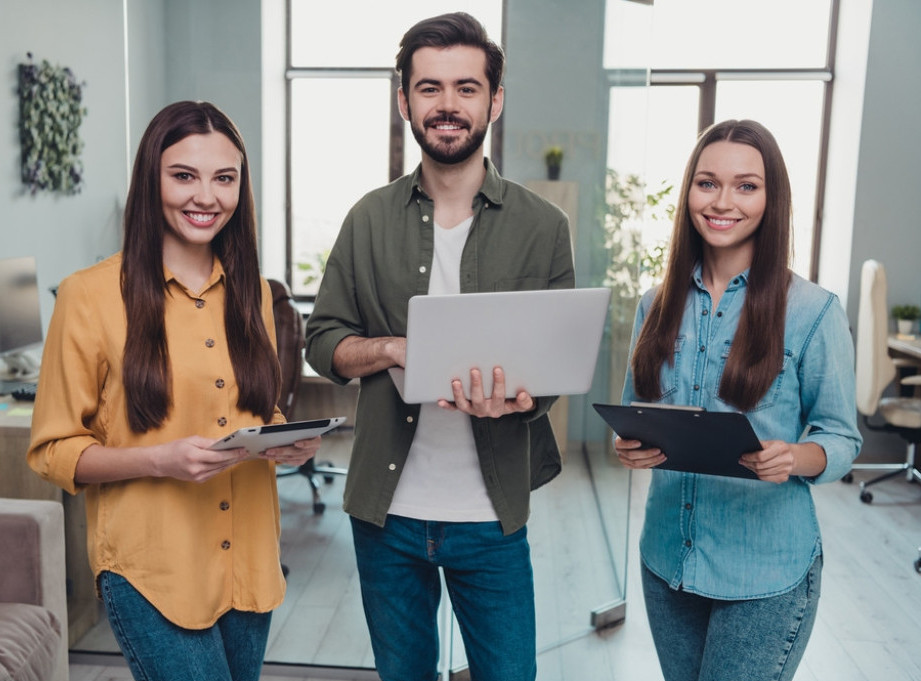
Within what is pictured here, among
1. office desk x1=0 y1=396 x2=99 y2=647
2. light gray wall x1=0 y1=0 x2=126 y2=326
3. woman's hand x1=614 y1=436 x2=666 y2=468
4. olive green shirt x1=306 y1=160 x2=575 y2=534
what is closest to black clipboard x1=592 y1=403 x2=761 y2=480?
woman's hand x1=614 y1=436 x2=666 y2=468

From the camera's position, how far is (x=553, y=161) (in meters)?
2.51

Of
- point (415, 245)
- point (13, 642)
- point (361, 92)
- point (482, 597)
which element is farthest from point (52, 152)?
point (482, 597)

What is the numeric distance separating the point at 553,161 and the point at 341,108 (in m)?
0.63

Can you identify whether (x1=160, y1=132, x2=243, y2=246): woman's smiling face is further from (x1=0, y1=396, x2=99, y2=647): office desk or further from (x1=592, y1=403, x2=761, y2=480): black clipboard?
(x1=0, y1=396, x2=99, y2=647): office desk

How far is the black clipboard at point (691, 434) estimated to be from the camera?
1190mm

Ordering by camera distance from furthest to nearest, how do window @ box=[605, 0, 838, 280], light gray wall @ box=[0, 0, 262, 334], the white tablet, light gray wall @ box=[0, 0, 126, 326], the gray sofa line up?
1. window @ box=[605, 0, 838, 280]
2. light gray wall @ box=[0, 0, 126, 326]
3. light gray wall @ box=[0, 0, 262, 334]
4. the gray sofa
5. the white tablet

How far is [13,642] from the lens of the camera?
5.99 ft

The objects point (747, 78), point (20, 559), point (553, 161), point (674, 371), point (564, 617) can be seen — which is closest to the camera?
point (674, 371)

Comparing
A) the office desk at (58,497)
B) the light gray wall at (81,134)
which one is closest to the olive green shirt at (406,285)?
the office desk at (58,497)

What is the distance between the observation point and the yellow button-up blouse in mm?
1270

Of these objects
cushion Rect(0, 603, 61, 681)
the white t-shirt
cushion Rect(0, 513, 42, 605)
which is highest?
the white t-shirt

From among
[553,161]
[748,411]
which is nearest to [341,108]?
[553,161]

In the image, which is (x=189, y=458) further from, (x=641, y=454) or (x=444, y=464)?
(x=641, y=454)

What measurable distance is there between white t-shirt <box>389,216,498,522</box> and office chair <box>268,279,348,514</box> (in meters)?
1.21
